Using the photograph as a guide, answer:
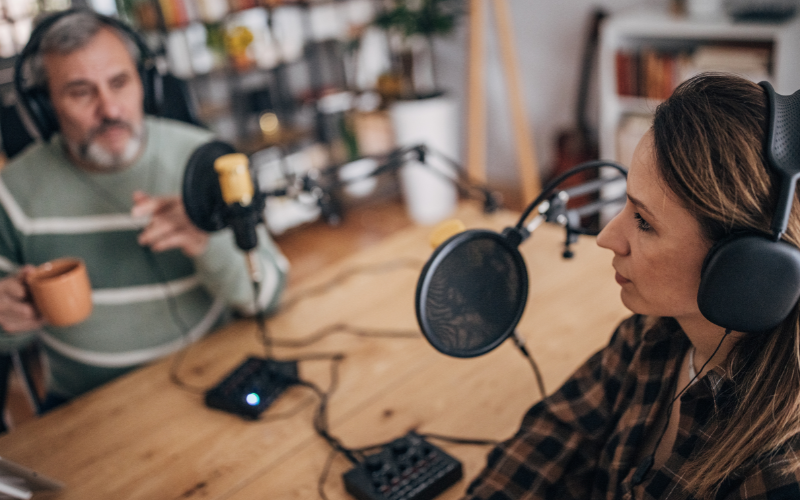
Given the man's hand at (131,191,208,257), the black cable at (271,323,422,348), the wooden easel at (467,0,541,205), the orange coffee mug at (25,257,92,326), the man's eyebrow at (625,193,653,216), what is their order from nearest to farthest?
the man's eyebrow at (625,193,653,216) < the orange coffee mug at (25,257,92,326) < the man's hand at (131,191,208,257) < the black cable at (271,323,422,348) < the wooden easel at (467,0,541,205)

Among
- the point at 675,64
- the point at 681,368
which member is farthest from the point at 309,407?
the point at 675,64

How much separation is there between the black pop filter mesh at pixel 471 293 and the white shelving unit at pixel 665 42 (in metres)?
→ 1.85

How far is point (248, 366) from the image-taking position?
1.19 meters

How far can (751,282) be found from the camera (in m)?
0.59

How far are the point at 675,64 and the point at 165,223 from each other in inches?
89.6

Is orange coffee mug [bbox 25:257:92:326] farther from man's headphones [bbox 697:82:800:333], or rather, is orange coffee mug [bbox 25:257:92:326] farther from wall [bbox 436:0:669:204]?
wall [bbox 436:0:669:204]

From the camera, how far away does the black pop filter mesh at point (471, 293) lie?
0.73 meters

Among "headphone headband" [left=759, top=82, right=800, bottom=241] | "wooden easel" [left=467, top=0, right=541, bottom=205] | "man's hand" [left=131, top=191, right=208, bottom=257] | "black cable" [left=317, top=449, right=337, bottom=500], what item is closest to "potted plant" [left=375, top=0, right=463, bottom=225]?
"wooden easel" [left=467, top=0, right=541, bottom=205]

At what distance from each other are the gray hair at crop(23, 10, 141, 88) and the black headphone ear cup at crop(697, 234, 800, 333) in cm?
131

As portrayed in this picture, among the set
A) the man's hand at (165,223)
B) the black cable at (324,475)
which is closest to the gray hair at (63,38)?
the man's hand at (165,223)

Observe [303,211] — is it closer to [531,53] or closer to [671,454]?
[531,53]

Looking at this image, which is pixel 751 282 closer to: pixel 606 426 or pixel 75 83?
pixel 606 426

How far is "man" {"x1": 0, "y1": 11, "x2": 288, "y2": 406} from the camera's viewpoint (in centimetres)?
137

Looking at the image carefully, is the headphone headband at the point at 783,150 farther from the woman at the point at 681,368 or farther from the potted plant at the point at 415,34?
the potted plant at the point at 415,34
